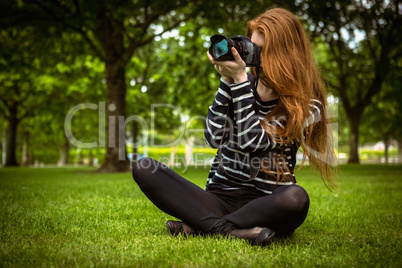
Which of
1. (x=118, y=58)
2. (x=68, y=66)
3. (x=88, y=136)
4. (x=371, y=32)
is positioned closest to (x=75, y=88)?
(x=68, y=66)

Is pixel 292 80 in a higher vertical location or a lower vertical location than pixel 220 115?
higher

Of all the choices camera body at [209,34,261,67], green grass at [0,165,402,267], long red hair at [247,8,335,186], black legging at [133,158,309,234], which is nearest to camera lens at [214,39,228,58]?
camera body at [209,34,261,67]

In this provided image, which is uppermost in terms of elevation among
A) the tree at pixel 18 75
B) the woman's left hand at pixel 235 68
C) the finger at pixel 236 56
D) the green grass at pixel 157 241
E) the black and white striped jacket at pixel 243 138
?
the tree at pixel 18 75

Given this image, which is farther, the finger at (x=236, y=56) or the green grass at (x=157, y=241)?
the finger at (x=236, y=56)

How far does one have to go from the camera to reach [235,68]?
7.53ft

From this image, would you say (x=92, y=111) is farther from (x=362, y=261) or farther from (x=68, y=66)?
(x=362, y=261)

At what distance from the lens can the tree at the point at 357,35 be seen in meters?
11.8

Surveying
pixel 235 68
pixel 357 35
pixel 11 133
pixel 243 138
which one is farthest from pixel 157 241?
pixel 11 133

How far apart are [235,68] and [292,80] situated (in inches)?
17.0

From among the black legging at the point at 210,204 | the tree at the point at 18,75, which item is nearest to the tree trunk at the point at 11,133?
the tree at the point at 18,75

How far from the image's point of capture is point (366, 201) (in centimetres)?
481

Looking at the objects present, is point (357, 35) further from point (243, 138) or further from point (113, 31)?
point (243, 138)

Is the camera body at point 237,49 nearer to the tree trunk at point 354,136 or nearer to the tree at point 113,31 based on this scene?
the tree at point 113,31

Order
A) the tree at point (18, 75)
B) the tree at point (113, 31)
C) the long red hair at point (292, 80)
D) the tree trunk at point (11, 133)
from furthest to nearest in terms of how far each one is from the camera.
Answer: the tree trunk at point (11, 133) < the tree at point (18, 75) < the tree at point (113, 31) < the long red hair at point (292, 80)
